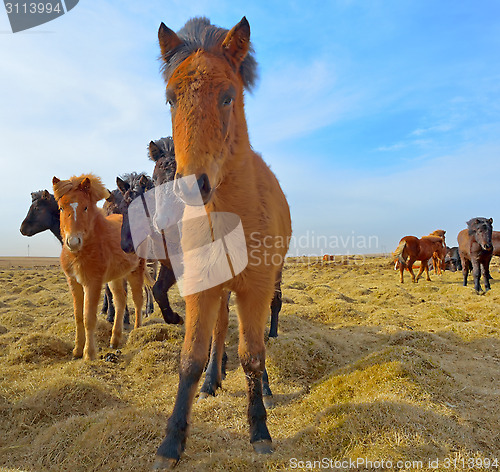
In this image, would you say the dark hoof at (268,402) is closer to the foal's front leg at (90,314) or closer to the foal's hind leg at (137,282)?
the foal's front leg at (90,314)

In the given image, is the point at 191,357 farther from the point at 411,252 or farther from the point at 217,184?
the point at 411,252

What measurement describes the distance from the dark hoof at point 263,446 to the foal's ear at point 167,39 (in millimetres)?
3304

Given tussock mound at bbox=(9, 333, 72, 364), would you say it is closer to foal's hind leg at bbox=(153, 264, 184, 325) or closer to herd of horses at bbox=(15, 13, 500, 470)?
foal's hind leg at bbox=(153, 264, 184, 325)

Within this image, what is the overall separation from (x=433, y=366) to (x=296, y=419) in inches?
72.6

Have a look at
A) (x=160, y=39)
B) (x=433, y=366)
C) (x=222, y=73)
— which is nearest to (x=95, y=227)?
(x=160, y=39)

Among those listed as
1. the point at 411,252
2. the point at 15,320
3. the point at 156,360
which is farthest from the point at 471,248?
the point at 15,320

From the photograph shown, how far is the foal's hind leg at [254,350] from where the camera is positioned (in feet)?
9.18

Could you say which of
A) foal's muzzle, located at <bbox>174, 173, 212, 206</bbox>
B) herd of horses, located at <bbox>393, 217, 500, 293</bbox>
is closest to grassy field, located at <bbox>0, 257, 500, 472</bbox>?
foal's muzzle, located at <bbox>174, 173, 212, 206</bbox>

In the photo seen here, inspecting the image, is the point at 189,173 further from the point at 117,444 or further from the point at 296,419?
the point at 296,419

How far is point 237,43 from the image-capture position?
2.64 m

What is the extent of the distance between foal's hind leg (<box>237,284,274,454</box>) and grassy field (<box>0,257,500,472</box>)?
22 cm

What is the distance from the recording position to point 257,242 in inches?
110

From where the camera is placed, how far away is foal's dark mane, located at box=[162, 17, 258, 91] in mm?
2564

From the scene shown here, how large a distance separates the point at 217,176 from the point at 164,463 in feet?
6.83
